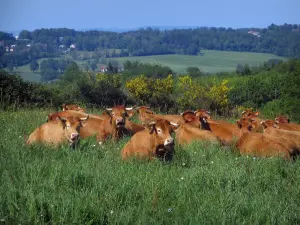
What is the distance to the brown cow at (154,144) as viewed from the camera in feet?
35.5

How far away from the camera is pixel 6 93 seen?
74.6 feet

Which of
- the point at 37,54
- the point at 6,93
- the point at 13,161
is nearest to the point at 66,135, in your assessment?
the point at 13,161

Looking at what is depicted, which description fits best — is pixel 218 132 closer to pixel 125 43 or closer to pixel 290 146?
pixel 290 146

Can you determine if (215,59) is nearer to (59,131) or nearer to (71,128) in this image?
(59,131)

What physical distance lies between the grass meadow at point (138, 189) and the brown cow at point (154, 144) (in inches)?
17.2

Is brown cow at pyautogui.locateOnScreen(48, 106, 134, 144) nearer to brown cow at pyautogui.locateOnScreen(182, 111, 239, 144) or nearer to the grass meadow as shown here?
brown cow at pyautogui.locateOnScreen(182, 111, 239, 144)

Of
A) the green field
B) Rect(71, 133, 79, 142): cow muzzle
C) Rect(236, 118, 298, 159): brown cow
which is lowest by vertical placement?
the green field

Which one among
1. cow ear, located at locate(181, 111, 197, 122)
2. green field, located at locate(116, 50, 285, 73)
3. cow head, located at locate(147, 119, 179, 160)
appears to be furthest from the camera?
green field, located at locate(116, 50, 285, 73)

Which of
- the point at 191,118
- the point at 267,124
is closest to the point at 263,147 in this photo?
the point at 267,124

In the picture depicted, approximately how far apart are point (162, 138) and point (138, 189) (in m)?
3.46

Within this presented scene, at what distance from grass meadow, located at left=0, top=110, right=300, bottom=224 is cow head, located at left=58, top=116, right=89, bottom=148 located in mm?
1482

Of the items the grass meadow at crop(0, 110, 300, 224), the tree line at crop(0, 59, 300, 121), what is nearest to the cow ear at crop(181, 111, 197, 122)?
the grass meadow at crop(0, 110, 300, 224)

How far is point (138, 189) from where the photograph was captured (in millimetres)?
7641

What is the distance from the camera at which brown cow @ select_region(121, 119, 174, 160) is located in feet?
35.5
